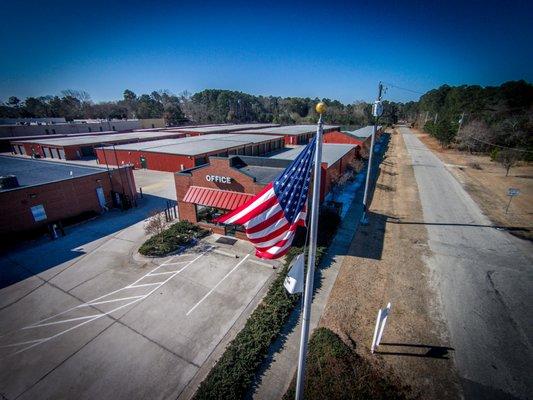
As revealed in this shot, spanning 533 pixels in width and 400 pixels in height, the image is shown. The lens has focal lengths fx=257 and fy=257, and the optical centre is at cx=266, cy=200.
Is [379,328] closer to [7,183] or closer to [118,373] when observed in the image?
[118,373]

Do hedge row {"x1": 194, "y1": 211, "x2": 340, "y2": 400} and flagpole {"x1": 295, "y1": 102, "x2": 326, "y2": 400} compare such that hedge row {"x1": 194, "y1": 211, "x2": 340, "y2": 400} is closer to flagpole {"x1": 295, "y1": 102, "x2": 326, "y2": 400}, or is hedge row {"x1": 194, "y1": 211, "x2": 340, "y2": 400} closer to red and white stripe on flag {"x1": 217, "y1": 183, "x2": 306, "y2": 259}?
flagpole {"x1": 295, "y1": 102, "x2": 326, "y2": 400}

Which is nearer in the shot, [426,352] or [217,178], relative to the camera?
[426,352]

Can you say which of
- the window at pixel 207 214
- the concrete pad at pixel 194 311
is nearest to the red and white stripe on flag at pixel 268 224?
the concrete pad at pixel 194 311

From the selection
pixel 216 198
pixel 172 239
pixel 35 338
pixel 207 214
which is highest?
pixel 216 198

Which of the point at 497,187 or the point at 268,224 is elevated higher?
the point at 268,224

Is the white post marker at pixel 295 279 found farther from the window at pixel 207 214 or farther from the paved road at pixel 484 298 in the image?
the window at pixel 207 214

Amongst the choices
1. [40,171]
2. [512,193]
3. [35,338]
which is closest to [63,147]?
[40,171]
